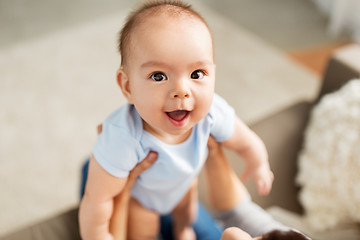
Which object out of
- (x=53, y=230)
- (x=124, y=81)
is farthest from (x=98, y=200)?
(x=53, y=230)

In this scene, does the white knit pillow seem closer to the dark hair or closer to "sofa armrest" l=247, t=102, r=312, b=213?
"sofa armrest" l=247, t=102, r=312, b=213

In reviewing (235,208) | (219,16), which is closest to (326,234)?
(235,208)

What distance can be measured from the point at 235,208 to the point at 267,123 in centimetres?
38

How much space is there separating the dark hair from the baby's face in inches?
0.5

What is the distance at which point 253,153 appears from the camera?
27.0 inches

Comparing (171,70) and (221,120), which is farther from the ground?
(171,70)

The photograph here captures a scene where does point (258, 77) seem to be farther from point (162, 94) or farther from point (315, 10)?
point (162, 94)

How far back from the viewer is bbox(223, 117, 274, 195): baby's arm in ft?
2.22

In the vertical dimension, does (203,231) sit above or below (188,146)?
below

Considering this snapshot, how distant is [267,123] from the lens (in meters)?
1.05

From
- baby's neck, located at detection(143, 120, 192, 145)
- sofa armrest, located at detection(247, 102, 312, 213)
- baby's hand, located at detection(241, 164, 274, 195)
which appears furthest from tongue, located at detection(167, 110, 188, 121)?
sofa armrest, located at detection(247, 102, 312, 213)

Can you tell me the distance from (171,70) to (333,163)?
0.56 meters

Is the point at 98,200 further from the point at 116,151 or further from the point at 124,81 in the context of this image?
the point at 124,81

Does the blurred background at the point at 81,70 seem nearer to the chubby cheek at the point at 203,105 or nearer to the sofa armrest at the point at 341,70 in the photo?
the sofa armrest at the point at 341,70
